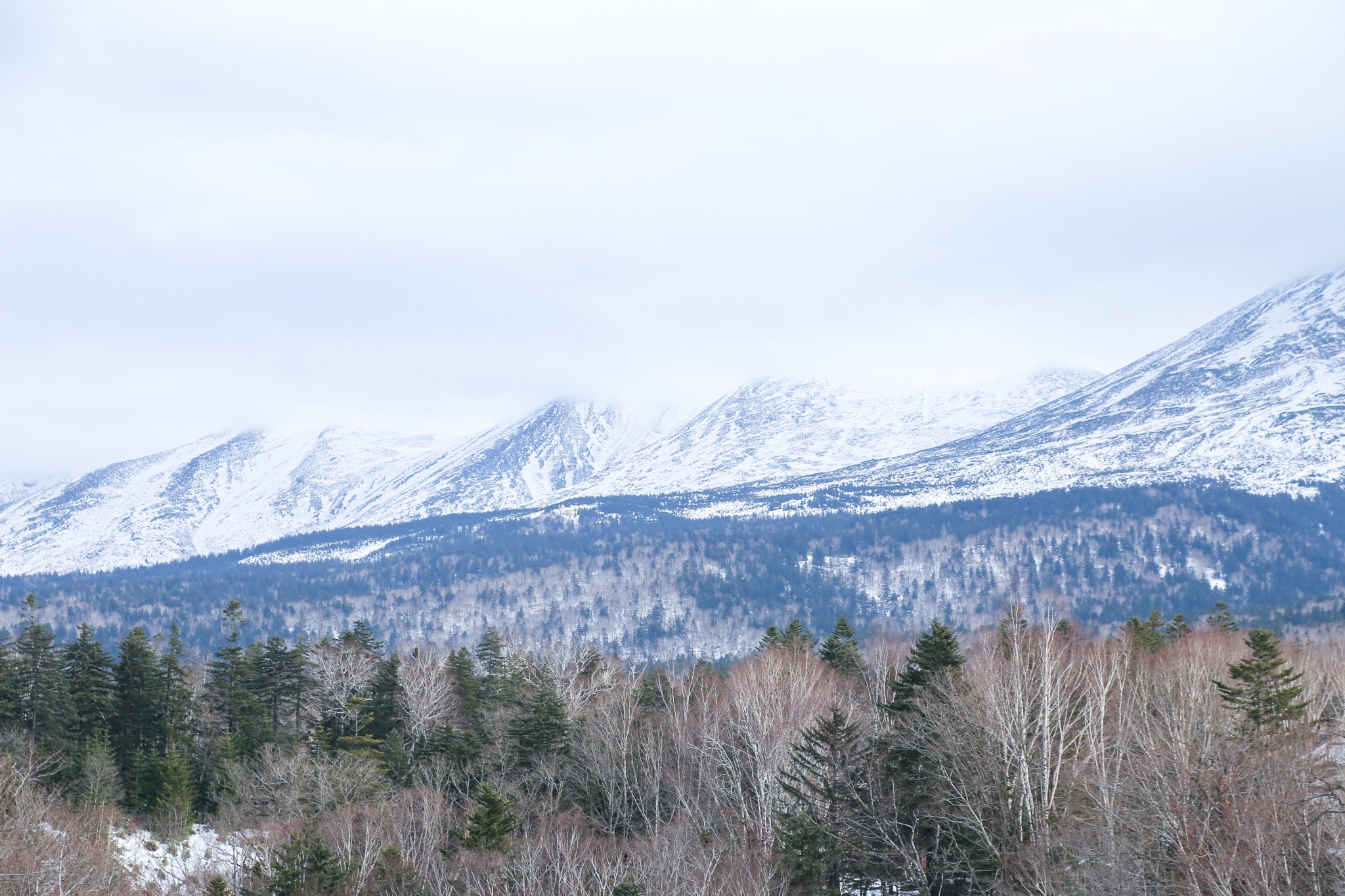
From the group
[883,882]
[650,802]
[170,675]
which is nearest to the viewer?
[883,882]

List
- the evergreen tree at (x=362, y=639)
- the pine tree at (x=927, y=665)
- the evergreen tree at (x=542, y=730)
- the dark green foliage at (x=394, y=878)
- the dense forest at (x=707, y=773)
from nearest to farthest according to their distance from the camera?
1. the dense forest at (x=707, y=773)
2. the dark green foliage at (x=394, y=878)
3. the pine tree at (x=927, y=665)
4. the evergreen tree at (x=542, y=730)
5. the evergreen tree at (x=362, y=639)

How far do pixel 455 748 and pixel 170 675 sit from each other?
92.8 ft

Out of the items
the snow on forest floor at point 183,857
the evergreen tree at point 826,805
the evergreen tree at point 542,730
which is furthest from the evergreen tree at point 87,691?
the evergreen tree at point 826,805

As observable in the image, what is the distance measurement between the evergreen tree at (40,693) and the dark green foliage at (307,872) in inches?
1406

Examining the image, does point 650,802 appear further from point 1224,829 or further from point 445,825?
point 1224,829

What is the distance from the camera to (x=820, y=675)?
66188 mm

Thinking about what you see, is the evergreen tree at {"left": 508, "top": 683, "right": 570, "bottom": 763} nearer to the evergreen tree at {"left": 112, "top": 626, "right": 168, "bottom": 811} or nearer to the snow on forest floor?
the snow on forest floor

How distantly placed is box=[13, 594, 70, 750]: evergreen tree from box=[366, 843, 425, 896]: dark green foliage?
121 ft

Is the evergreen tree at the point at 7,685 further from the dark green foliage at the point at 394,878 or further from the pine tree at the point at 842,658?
the pine tree at the point at 842,658

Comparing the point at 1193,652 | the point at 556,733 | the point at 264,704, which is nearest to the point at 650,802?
the point at 556,733

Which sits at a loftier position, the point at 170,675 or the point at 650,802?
the point at 170,675

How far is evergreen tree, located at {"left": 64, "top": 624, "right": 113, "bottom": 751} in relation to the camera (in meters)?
→ 70.7

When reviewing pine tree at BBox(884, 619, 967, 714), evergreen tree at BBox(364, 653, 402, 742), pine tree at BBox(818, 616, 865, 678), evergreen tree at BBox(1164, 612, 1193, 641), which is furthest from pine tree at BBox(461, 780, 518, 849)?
evergreen tree at BBox(1164, 612, 1193, 641)

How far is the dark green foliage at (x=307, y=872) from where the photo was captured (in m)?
38.3
